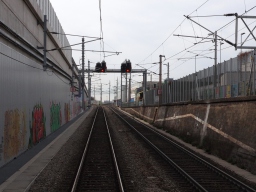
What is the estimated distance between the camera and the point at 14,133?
17.2 metres

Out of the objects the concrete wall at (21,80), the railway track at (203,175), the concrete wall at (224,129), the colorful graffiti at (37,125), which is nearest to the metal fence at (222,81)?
the concrete wall at (224,129)

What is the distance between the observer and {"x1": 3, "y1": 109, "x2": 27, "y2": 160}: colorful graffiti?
15609 millimetres

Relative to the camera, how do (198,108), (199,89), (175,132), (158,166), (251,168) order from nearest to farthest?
1. (251,168)
2. (158,166)
3. (198,108)
4. (199,89)
5. (175,132)

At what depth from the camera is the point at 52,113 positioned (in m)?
33.0

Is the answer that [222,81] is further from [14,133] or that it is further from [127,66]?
[127,66]

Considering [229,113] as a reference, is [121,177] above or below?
below

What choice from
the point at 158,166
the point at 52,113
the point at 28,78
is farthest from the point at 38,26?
the point at 158,166

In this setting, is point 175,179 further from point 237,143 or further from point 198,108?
point 198,108

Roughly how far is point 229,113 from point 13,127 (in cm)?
1045

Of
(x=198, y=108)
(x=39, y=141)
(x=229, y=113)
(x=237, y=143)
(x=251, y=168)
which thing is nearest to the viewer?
(x=251, y=168)

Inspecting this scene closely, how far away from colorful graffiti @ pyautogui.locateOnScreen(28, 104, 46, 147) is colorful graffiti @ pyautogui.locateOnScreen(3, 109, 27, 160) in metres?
2.35

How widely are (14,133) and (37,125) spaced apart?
23.5 feet

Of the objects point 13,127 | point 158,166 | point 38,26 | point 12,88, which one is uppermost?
point 38,26

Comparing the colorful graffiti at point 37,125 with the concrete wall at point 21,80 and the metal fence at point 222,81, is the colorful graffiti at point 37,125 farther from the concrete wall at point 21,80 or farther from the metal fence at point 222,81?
the metal fence at point 222,81
